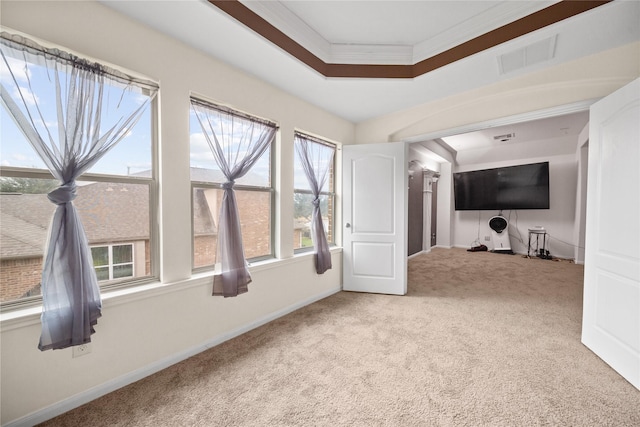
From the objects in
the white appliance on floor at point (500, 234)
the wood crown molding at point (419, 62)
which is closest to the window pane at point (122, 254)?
the wood crown molding at point (419, 62)

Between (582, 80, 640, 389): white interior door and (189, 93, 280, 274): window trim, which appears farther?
(189, 93, 280, 274): window trim

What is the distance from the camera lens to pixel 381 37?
237 cm

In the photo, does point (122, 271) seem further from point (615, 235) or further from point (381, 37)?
point (615, 235)

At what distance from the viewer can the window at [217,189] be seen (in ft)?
7.25

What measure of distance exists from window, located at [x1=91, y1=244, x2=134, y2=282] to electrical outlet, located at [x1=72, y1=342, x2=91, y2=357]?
1.31ft

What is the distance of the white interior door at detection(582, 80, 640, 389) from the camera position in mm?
1744

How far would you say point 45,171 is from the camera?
1521mm

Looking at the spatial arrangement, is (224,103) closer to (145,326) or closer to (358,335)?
(145,326)

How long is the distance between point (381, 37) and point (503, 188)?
5.92m

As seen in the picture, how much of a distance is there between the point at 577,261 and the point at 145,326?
25.4 feet

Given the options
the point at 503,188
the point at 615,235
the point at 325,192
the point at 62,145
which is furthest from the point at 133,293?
the point at 503,188

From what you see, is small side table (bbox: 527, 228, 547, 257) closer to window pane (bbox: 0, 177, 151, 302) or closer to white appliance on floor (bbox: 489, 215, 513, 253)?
white appliance on floor (bbox: 489, 215, 513, 253)

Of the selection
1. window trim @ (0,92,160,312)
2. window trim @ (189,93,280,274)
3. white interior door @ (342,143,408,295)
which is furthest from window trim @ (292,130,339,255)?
window trim @ (0,92,160,312)

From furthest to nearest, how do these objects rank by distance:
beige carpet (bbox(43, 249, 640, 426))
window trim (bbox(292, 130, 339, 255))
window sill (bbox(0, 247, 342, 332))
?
1. window trim (bbox(292, 130, 339, 255))
2. beige carpet (bbox(43, 249, 640, 426))
3. window sill (bbox(0, 247, 342, 332))
